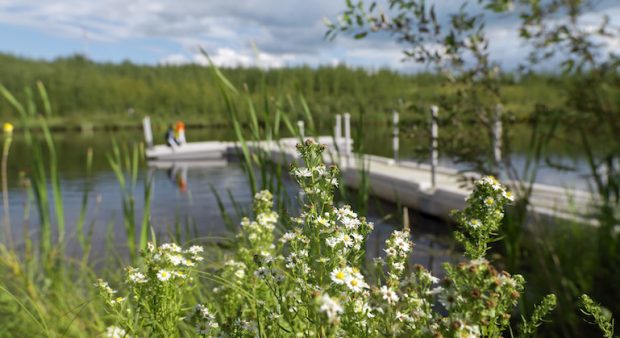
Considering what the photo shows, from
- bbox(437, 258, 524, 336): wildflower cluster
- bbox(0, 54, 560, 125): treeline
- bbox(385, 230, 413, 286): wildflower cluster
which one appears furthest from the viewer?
bbox(0, 54, 560, 125): treeline

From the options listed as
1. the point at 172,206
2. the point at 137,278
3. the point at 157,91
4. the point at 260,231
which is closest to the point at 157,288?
the point at 137,278

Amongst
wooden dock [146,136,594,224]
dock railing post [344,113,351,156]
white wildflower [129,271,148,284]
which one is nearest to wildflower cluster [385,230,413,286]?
white wildflower [129,271,148,284]

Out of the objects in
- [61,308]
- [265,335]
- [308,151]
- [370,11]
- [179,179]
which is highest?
[370,11]

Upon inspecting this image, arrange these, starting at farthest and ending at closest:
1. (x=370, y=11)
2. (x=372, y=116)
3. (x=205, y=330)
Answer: (x=372, y=116), (x=370, y=11), (x=205, y=330)

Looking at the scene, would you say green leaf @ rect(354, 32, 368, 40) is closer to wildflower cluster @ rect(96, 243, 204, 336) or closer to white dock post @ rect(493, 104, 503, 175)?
white dock post @ rect(493, 104, 503, 175)

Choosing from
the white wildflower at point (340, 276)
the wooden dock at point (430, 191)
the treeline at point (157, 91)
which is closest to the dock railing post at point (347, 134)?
the wooden dock at point (430, 191)

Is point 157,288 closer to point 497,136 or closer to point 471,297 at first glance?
point 471,297

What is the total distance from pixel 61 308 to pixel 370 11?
130 inches

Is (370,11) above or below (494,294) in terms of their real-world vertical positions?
above

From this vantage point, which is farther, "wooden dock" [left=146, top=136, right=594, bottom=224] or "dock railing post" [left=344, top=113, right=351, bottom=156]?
"dock railing post" [left=344, top=113, right=351, bottom=156]

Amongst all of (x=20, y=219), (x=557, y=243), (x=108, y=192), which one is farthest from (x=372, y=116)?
(x=557, y=243)

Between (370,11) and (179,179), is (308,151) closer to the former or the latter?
(370,11)

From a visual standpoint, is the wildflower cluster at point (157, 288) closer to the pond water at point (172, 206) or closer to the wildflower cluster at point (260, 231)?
the wildflower cluster at point (260, 231)

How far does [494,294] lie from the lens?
1090 millimetres
